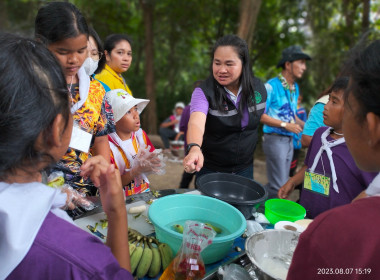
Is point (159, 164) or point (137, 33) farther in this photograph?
point (137, 33)

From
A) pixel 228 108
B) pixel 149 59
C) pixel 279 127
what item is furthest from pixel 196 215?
pixel 149 59

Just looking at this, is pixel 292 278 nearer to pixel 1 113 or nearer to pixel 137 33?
pixel 1 113

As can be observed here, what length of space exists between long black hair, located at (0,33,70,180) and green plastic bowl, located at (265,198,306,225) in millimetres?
1253

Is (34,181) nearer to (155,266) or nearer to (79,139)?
(155,266)

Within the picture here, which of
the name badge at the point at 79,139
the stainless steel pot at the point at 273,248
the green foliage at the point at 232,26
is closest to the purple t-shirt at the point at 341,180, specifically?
the stainless steel pot at the point at 273,248

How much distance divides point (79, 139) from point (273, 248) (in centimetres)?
113

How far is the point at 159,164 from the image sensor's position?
1.88 m

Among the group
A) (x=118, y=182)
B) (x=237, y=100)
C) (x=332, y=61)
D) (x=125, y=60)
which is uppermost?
(x=332, y=61)

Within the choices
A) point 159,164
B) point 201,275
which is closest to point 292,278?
point 201,275

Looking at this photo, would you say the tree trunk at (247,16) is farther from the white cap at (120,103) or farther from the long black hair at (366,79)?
the long black hair at (366,79)

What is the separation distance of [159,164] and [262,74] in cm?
1045

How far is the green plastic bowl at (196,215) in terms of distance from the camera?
1.19 metres

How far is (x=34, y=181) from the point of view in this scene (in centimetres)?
87

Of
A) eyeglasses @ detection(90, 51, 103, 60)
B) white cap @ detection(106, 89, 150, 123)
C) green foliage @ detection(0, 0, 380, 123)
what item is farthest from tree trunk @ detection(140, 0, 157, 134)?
white cap @ detection(106, 89, 150, 123)
